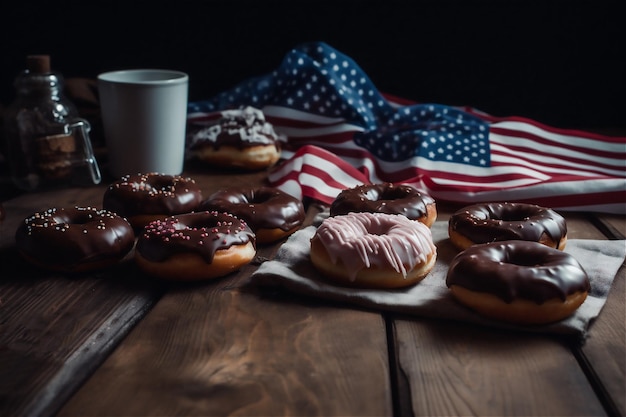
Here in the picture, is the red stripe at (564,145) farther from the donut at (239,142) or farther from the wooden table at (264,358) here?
the wooden table at (264,358)

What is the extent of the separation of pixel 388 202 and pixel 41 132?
939mm

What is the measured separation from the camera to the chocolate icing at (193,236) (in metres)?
1.31

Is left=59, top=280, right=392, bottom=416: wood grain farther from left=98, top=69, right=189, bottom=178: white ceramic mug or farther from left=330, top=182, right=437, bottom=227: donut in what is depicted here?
left=98, top=69, right=189, bottom=178: white ceramic mug

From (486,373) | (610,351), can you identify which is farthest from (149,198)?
(610,351)

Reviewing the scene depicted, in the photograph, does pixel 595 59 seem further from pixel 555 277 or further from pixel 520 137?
pixel 555 277

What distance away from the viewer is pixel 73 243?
4.40 ft

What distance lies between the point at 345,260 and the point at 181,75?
1.02m

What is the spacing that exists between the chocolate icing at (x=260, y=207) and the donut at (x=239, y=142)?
41cm

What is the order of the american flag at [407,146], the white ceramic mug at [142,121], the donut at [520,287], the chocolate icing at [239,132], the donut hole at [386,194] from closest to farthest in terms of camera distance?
the donut at [520,287]
the donut hole at [386,194]
the american flag at [407,146]
the white ceramic mug at [142,121]
the chocolate icing at [239,132]

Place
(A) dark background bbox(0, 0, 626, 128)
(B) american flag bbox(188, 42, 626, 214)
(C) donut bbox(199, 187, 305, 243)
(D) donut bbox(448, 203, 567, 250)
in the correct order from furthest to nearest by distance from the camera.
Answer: (A) dark background bbox(0, 0, 626, 128) < (B) american flag bbox(188, 42, 626, 214) < (C) donut bbox(199, 187, 305, 243) < (D) donut bbox(448, 203, 567, 250)

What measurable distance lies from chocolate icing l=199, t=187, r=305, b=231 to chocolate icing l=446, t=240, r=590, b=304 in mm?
431

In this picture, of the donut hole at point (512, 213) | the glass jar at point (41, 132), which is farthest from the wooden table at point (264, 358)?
the glass jar at point (41, 132)

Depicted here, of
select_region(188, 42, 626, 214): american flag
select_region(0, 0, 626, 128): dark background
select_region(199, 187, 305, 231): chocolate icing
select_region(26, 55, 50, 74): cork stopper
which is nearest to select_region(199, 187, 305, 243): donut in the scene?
select_region(199, 187, 305, 231): chocolate icing

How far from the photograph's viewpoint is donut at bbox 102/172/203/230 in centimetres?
160
